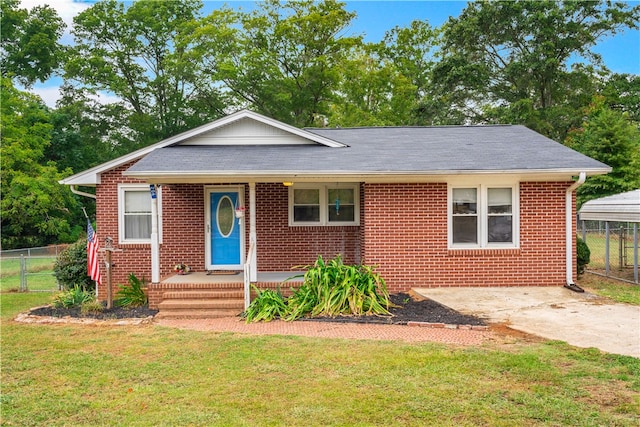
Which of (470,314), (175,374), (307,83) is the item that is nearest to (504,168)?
(470,314)

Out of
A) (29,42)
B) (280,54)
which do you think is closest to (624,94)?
(280,54)

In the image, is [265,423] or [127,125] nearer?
[265,423]

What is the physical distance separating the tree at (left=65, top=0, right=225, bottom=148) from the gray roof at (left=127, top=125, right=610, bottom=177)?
2178cm

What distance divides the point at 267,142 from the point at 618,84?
27.4 metres

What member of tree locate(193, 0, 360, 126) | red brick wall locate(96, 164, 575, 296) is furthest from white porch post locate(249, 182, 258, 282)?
tree locate(193, 0, 360, 126)

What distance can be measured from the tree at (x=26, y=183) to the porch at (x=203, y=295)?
19.4 meters

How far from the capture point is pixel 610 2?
3002 cm

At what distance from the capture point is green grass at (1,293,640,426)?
4.50 meters

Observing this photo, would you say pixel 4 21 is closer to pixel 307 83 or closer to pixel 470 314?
pixel 307 83

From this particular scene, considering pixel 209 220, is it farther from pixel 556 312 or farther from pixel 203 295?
pixel 556 312

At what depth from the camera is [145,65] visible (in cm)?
3516

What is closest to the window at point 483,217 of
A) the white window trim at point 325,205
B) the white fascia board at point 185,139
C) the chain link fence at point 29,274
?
the white window trim at point 325,205

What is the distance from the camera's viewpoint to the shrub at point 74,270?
40.2 ft

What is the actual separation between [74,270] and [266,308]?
6150 mm
